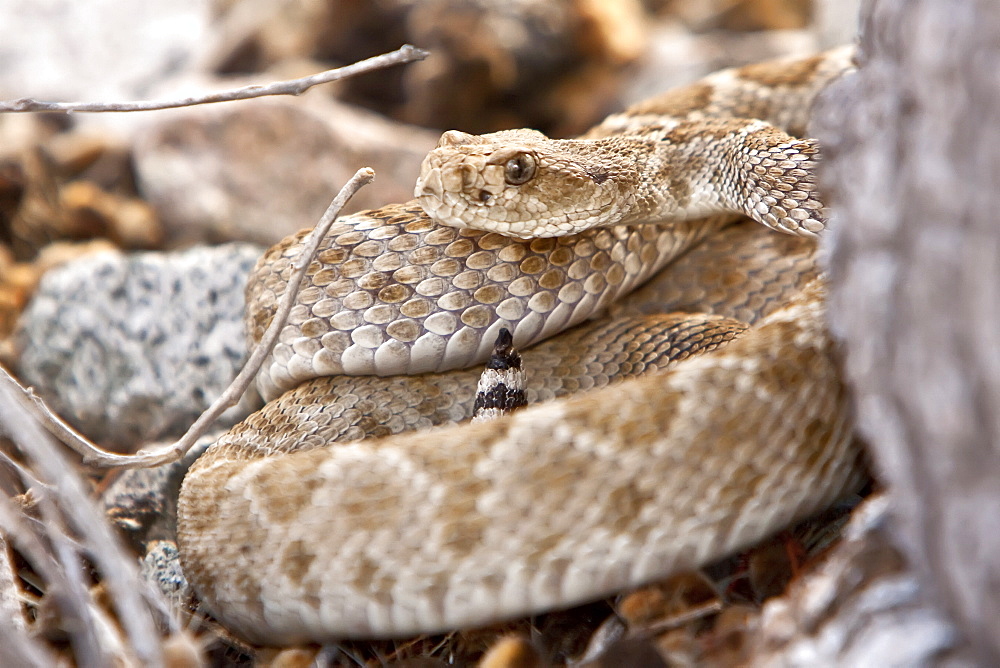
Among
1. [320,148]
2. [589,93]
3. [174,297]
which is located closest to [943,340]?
[174,297]

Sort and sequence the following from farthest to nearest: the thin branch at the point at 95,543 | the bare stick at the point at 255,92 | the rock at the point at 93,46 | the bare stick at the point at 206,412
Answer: the rock at the point at 93,46, the bare stick at the point at 255,92, the bare stick at the point at 206,412, the thin branch at the point at 95,543

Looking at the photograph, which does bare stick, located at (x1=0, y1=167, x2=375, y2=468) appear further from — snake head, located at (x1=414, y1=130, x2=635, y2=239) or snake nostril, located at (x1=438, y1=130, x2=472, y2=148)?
snake nostril, located at (x1=438, y1=130, x2=472, y2=148)

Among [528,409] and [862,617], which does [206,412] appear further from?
[862,617]

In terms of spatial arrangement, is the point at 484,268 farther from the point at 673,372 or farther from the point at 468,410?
the point at 673,372

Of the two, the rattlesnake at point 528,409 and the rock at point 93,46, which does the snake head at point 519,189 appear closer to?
the rattlesnake at point 528,409

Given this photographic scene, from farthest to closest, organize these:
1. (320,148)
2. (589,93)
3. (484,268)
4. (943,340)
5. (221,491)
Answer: (589,93)
(320,148)
(484,268)
(221,491)
(943,340)

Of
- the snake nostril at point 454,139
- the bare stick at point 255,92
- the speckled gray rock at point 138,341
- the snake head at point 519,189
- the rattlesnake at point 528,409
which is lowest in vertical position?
the speckled gray rock at point 138,341

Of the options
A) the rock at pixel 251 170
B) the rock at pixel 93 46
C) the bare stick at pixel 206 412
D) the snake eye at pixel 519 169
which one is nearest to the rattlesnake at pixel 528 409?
the snake eye at pixel 519 169

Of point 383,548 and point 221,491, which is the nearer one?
point 383,548
